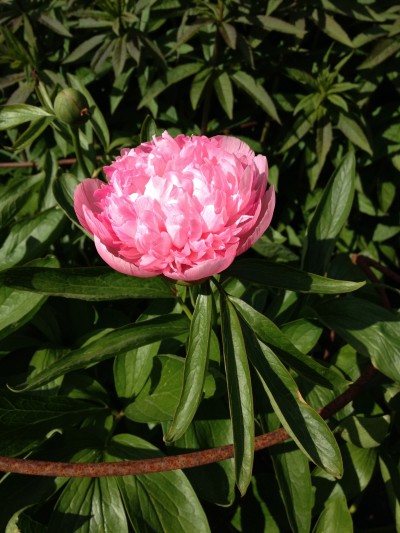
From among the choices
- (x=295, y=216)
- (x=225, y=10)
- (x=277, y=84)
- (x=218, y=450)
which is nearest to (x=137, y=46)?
(x=225, y=10)

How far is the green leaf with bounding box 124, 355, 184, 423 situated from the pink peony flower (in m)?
0.27

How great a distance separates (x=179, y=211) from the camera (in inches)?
31.5

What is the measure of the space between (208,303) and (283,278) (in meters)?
0.12

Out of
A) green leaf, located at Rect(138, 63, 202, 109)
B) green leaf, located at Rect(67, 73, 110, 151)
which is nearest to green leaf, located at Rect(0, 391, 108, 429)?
green leaf, located at Rect(67, 73, 110, 151)

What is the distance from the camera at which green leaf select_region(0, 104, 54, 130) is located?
1.19 meters

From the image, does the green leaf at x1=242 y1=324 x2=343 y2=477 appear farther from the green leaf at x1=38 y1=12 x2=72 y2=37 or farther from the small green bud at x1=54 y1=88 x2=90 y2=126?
the green leaf at x1=38 y1=12 x2=72 y2=37

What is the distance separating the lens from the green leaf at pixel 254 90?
1506 mm

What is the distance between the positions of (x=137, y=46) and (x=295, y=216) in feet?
2.53

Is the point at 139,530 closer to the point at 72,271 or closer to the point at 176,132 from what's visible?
the point at 72,271

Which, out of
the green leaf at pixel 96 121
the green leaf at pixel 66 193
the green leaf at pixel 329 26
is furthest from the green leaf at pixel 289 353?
the green leaf at pixel 329 26

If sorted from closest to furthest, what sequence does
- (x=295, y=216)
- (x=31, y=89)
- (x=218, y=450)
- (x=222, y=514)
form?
(x=218, y=450) → (x=222, y=514) → (x=31, y=89) → (x=295, y=216)

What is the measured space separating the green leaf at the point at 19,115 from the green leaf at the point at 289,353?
1.96ft

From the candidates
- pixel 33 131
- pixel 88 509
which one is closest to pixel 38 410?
pixel 88 509

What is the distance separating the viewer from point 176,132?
5.40 ft
